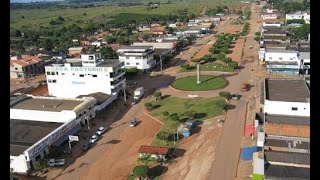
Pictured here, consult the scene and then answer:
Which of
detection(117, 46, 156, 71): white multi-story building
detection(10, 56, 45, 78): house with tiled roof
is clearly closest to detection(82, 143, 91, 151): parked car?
detection(117, 46, 156, 71): white multi-story building

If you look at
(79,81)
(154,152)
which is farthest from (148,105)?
(154,152)

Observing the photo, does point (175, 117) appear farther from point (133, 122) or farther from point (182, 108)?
point (182, 108)

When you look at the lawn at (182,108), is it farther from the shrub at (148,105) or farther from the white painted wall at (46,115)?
the white painted wall at (46,115)

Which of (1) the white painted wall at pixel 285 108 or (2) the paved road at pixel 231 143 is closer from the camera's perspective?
(2) the paved road at pixel 231 143

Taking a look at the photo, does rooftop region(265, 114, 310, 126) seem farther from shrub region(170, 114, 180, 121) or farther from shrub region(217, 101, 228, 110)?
shrub region(170, 114, 180, 121)

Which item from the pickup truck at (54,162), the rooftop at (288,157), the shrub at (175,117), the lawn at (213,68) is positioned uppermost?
the lawn at (213,68)

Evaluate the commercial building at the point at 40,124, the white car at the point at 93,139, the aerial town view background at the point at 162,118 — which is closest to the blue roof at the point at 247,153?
the aerial town view background at the point at 162,118
